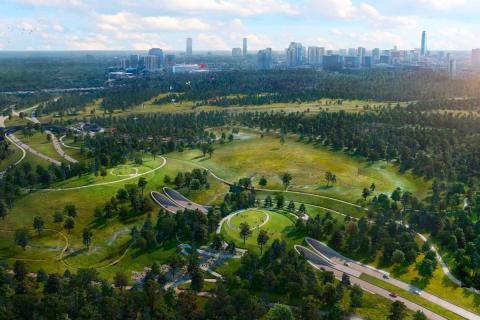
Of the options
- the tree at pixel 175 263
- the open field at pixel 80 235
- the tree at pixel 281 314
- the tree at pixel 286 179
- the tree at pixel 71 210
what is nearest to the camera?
the tree at pixel 281 314

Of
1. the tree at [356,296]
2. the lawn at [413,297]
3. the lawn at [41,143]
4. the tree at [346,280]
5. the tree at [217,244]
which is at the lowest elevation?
the lawn at [413,297]

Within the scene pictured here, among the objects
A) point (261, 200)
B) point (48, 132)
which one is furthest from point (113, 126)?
point (261, 200)

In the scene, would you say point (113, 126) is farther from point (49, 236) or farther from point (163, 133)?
point (49, 236)

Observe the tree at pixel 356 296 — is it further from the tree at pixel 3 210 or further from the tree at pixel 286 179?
the tree at pixel 3 210

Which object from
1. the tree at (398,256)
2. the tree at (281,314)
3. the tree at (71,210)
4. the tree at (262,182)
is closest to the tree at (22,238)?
the tree at (71,210)

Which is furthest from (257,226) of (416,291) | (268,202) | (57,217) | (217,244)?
(57,217)

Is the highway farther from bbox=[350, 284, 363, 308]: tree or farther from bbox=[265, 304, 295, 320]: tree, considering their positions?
bbox=[265, 304, 295, 320]: tree

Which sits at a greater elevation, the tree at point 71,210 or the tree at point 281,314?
the tree at point 71,210
